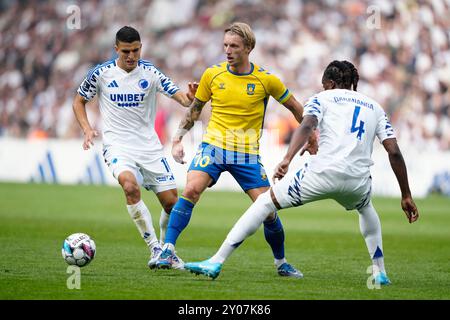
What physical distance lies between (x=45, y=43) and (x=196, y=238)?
54.7 feet

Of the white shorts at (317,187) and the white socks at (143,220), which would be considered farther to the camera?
the white socks at (143,220)

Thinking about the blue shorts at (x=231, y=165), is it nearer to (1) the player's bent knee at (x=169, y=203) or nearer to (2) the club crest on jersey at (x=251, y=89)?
(2) the club crest on jersey at (x=251, y=89)

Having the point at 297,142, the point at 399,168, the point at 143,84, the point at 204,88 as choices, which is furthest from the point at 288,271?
the point at 143,84

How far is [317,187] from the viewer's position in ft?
25.2

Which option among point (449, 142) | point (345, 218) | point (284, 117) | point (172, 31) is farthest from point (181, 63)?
point (345, 218)

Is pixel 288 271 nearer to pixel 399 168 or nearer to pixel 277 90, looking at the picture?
pixel 399 168

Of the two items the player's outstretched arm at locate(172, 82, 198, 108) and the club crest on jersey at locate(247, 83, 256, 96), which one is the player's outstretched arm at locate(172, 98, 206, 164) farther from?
the club crest on jersey at locate(247, 83, 256, 96)

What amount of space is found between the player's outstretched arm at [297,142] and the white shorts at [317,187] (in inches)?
11.1

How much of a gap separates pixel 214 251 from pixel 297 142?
160 inches

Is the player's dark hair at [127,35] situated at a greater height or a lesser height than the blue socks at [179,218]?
greater

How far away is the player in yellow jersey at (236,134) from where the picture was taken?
873cm

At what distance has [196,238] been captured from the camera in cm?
1300

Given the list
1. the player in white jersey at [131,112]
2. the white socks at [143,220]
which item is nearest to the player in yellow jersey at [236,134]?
the white socks at [143,220]

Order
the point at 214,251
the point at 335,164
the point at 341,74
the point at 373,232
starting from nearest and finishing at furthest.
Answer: the point at 335,164 < the point at 341,74 < the point at 373,232 < the point at 214,251
